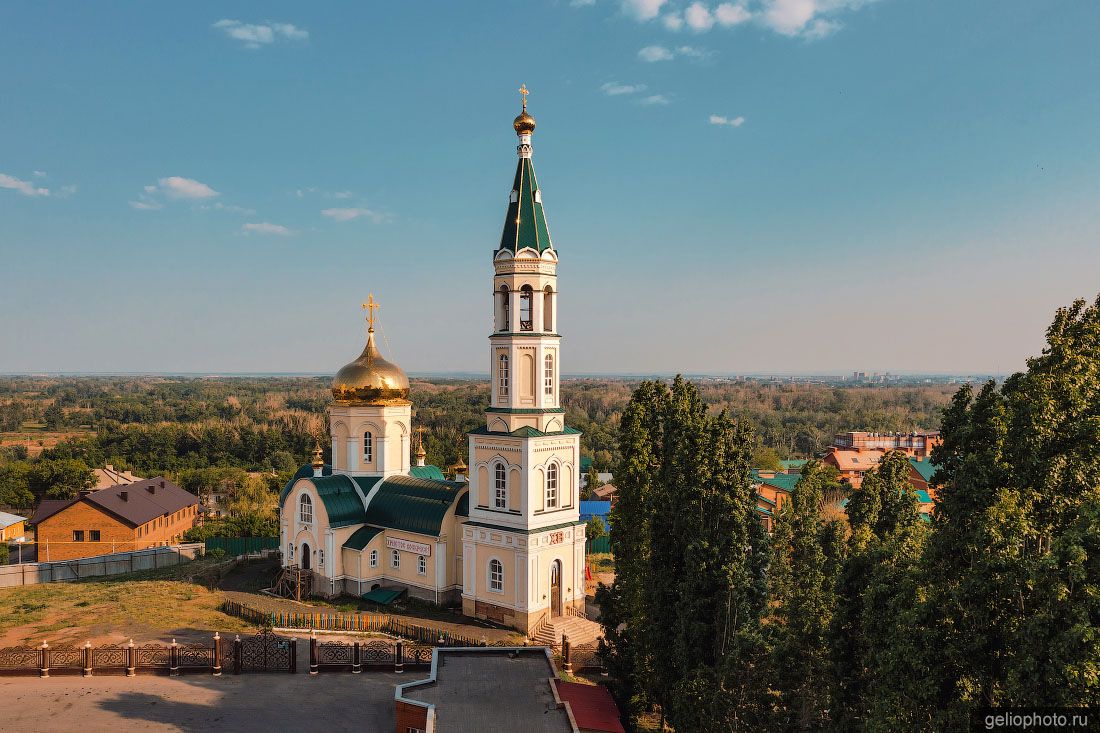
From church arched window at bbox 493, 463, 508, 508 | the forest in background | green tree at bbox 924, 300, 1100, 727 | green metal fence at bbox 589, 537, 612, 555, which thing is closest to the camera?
green tree at bbox 924, 300, 1100, 727

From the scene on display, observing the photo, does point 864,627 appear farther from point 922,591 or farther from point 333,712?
point 333,712

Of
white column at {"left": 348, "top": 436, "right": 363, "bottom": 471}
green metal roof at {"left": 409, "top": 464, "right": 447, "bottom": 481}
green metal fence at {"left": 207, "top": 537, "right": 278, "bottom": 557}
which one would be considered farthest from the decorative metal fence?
green metal fence at {"left": 207, "top": 537, "right": 278, "bottom": 557}

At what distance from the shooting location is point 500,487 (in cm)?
2200

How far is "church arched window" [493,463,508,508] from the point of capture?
2186 centimetres

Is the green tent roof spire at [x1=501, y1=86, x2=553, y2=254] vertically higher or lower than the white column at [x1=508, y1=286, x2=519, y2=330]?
higher

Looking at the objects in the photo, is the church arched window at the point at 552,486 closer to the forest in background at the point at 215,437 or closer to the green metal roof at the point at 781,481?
the forest in background at the point at 215,437

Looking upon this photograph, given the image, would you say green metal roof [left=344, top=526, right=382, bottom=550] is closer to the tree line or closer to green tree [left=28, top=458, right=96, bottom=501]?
the tree line

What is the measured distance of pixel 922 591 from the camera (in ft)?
25.4


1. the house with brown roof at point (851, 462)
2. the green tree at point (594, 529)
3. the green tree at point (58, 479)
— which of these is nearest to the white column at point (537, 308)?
the green tree at point (594, 529)

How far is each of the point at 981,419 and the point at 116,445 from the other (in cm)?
7492

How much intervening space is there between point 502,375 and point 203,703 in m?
11.8

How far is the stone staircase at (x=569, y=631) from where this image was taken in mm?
20766

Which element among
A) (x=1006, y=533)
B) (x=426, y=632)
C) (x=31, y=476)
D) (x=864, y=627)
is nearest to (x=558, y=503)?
(x=426, y=632)

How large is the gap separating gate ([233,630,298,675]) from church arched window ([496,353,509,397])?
9257mm
